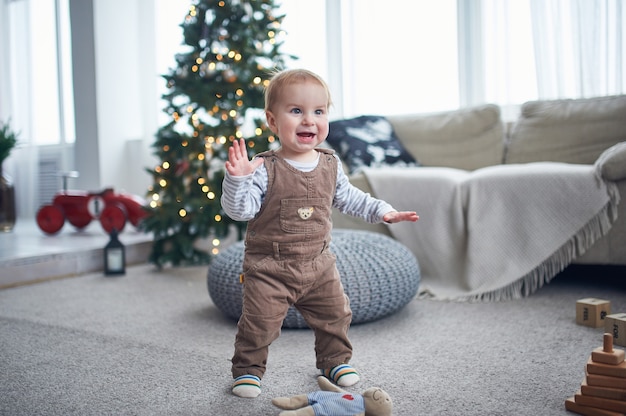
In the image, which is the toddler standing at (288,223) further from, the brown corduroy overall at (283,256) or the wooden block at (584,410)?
the wooden block at (584,410)

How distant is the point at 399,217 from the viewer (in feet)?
4.40

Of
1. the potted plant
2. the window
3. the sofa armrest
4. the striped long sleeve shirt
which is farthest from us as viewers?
A: the window

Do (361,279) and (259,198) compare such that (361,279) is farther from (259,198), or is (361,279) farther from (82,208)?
(82,208)

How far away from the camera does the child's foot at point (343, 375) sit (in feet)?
4.55

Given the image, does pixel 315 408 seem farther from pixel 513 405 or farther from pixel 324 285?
pixel 513 405

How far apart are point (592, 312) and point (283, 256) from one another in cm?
110

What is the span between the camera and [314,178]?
52.9 inches

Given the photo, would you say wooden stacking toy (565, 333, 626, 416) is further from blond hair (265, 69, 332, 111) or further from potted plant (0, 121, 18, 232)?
potted plant (0, 121, 18, 232)

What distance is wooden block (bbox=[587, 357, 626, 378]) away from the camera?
3.77 feet

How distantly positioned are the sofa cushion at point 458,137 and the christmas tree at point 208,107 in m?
0.85

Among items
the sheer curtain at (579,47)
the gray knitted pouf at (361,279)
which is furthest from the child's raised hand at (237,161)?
the sheer curtain at (579,47)

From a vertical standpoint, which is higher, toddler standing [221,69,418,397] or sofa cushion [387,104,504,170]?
sofa cushion [387,104,504,170]


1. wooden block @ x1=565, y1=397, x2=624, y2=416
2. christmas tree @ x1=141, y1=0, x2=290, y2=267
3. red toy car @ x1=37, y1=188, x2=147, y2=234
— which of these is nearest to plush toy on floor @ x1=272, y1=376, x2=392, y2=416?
wooden block @ x1=565, y1=397, x2=624, y2=416

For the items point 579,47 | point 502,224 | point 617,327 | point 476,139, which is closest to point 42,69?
point 476,139
